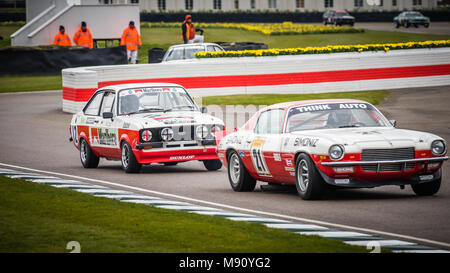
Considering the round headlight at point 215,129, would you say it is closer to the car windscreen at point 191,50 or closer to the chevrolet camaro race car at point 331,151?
the chevrolet camaro race car at point 331,151

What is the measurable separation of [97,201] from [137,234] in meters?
2.65

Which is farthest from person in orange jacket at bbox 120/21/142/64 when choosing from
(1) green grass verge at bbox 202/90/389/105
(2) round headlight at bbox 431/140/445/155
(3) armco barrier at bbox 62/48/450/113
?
(2) round headlight at bbox 431/140/445/155

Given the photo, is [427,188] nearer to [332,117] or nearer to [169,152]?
[332,117]

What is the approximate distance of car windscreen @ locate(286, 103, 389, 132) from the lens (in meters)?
12.2

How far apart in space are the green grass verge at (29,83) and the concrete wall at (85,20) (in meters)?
8.83

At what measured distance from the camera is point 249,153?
1277cm

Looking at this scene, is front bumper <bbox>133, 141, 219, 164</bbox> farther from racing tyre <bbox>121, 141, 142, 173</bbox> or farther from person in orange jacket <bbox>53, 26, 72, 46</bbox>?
person in orange jacket <bbox>53, 26, 72, 46</bbox>

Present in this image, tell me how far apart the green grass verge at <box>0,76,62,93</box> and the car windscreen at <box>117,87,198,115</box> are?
62.8ft

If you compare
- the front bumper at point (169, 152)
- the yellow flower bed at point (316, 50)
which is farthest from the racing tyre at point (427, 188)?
the yellow flower bed at point (316, 50)

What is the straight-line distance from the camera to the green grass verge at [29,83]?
3509 cm

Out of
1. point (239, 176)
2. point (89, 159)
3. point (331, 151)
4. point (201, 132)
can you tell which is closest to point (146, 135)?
point (201, 132)

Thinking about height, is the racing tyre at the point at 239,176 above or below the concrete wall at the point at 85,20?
below

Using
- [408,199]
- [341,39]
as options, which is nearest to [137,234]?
[408,199]
